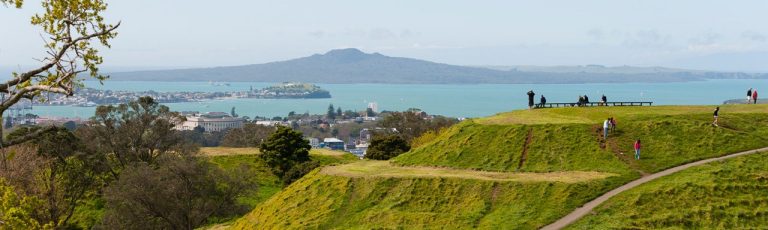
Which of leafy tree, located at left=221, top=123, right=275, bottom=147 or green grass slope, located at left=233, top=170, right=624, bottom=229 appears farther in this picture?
leafy tree, located at left=221, top=123, right=275, bottom=147

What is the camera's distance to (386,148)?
64438 mm

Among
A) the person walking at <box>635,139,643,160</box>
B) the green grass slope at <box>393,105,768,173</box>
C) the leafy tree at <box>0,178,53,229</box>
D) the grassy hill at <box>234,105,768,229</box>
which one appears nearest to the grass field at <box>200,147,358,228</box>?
the grassy hill at <box>234,105,768,229</box>

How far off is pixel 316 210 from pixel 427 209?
602 cm

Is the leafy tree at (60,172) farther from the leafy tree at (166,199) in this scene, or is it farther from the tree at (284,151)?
the tree at (284,151)

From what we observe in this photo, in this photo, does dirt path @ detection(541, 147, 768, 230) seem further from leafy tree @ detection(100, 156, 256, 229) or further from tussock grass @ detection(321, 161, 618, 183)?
leafy tree @ detection(100, 156, 256, 229)

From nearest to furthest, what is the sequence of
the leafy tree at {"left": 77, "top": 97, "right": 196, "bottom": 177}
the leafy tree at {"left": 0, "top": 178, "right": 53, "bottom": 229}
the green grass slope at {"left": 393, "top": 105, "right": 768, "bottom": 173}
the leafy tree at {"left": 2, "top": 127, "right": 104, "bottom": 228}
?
the leafy tree at {"left": 0, "top": 178, "right": 53, "bottom": 229} → the green grass slope at {"left": 393, "top": 105, "right": 768, "bottom": 173} → the leafy tree at {"left": 2, "top": 127, "right": 104, "bottom": 228} → the leafy tree at {"left": 77, "top": 97, "right": 196, "bottom": 177}

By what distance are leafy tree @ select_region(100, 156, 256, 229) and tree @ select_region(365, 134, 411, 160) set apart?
21.2m

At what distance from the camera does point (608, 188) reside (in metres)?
33.2

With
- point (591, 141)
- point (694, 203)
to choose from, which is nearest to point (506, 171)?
point (591, 141)

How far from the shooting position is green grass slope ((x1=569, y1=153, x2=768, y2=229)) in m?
28.5

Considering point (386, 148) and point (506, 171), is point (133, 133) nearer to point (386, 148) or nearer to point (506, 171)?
point (386, 148)

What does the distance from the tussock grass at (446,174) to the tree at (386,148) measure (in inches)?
837

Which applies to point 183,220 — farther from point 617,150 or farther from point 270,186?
point 617,150

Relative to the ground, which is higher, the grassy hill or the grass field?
the grassy hill
